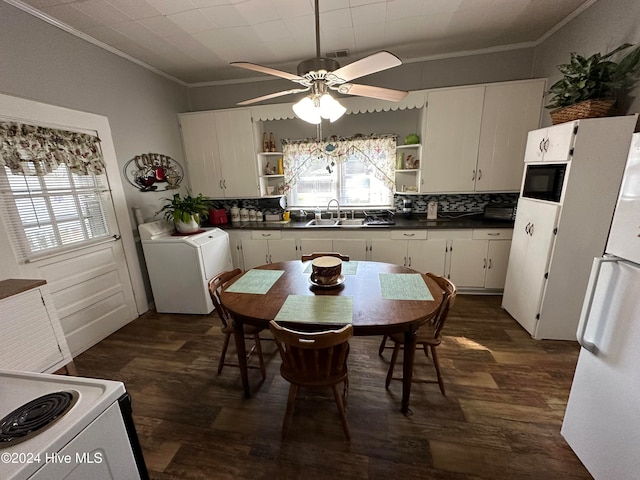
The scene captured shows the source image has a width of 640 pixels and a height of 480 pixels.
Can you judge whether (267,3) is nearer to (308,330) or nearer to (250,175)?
(250,175)

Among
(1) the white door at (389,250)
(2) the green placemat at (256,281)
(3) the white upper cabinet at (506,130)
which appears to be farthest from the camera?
(1) the white door at (389,250)

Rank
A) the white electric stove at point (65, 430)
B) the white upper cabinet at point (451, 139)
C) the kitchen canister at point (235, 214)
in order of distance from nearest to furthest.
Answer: the white electric stove at point (65, 430) → the white upper cabinet at point (451, 139) → the kitchen canister at point (235, 214)

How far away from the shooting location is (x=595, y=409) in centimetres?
125

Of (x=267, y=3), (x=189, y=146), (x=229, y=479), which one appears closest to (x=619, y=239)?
(x=229, y=479)

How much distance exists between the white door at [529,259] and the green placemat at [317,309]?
1783 millimetres

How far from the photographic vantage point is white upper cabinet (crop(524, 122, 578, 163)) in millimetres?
1921

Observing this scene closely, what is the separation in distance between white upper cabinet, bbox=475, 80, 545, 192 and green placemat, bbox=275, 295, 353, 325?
2457 millimetres

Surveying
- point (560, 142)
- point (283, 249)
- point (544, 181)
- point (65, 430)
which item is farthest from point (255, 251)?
point (560, 142)

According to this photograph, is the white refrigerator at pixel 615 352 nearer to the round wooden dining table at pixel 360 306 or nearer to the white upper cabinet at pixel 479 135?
the round wooden dining table at pixel 360 306

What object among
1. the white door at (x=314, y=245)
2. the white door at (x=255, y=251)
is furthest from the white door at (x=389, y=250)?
the white door at (x=255, y=251)

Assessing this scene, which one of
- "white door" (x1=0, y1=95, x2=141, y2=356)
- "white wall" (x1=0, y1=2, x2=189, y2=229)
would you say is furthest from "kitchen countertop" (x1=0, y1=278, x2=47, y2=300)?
"white wall" (x1=0, y1=2, x2=189, y2=229)

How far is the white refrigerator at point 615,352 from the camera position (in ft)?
3.54

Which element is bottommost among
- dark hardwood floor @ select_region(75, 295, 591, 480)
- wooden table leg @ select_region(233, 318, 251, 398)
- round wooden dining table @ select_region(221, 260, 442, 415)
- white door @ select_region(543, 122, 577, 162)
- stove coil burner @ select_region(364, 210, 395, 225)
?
dark hardwood floor @ select_region(75, 295, 591, 480)

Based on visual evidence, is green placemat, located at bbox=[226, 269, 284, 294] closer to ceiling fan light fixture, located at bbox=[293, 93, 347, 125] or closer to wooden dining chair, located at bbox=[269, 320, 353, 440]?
wooden dining chair, located at bbox=[269, 320, 353, 440]
